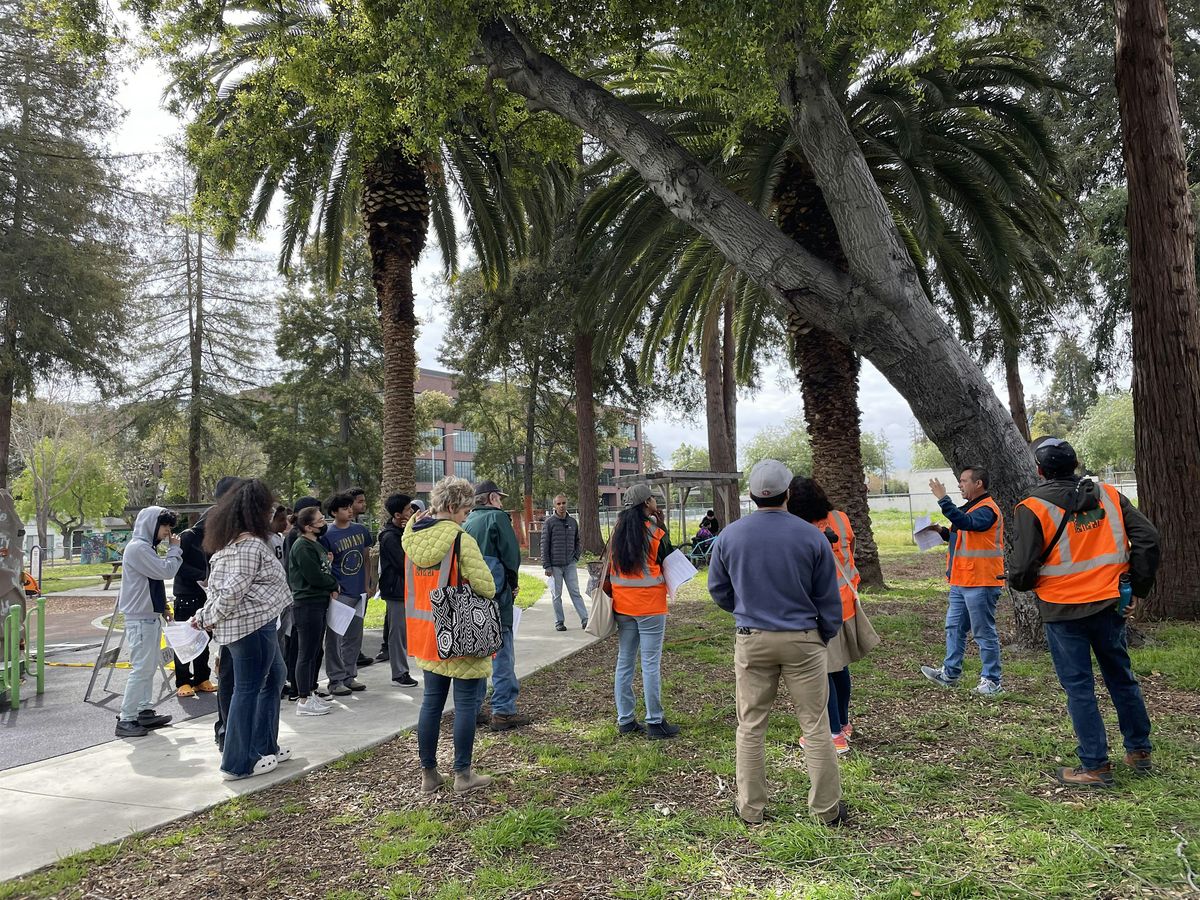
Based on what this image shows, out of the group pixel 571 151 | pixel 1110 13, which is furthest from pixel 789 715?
pixel 1110 13

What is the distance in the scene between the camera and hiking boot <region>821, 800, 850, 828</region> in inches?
148

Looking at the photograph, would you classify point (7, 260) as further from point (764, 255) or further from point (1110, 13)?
point (1110, 13)

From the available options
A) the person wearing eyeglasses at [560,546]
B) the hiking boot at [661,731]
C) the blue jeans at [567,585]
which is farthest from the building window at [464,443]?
the hiking boot at [661,731]

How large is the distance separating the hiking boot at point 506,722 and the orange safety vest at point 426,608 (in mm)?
1609

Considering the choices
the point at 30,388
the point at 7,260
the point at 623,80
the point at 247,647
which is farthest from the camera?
the point at 30,388

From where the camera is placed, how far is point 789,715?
5.68 metres

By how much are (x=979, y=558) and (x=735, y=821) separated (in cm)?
313

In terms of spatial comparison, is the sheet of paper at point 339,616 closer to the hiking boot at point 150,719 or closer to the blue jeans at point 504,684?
the blue jeans at point 504,684

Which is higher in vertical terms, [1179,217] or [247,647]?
[1179,217]

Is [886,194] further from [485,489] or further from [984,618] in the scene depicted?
[485,489]

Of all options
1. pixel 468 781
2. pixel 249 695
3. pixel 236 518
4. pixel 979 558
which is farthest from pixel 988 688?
pixel 236 518

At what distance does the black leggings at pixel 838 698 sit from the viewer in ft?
15.6

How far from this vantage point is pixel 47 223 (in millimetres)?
21484

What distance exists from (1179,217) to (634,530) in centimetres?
681
